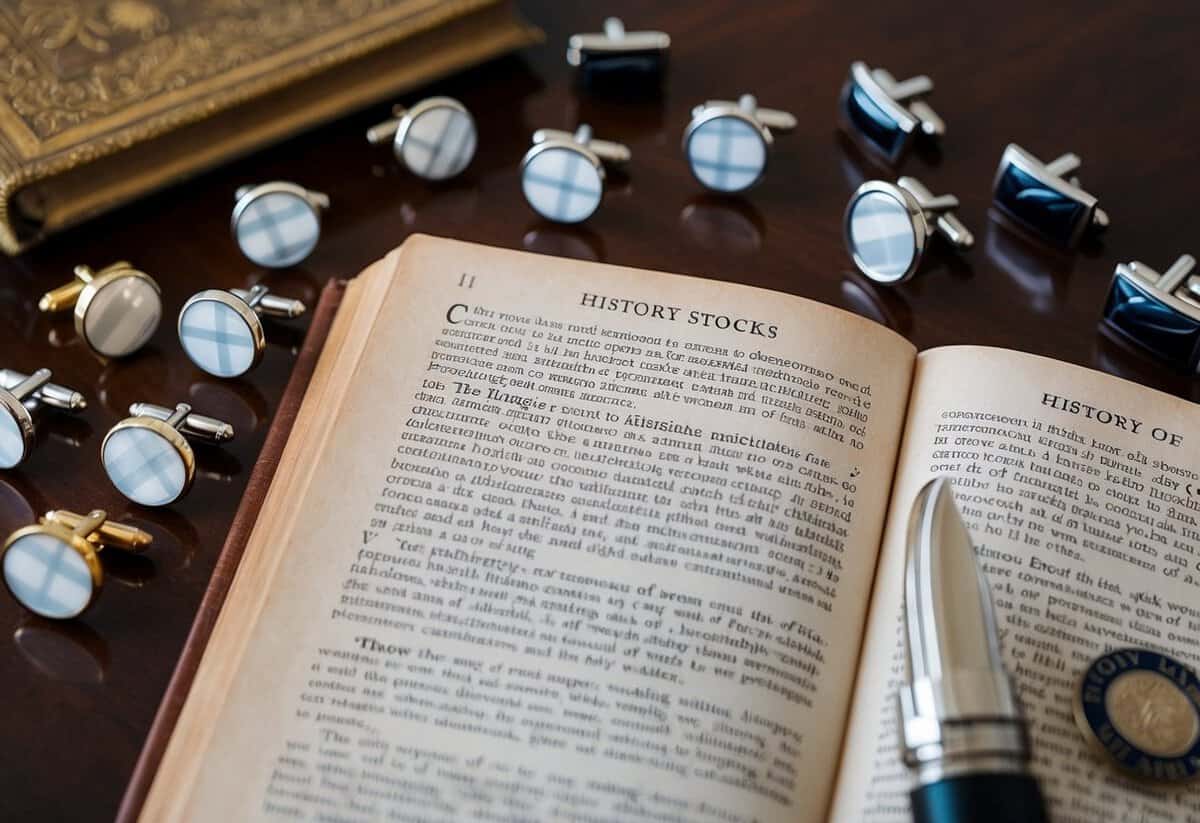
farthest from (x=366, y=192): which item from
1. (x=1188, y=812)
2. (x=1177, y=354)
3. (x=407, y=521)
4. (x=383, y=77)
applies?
(x=1188, y=812)

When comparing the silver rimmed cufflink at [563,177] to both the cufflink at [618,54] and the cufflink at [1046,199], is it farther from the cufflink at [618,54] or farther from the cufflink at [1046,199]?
the cufflink at [1046,199]

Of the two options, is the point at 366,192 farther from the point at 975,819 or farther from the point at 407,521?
the point at 975,819

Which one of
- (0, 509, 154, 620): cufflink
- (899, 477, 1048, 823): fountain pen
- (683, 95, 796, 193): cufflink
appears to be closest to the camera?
(899, 477, 1048, 823): fountain pen

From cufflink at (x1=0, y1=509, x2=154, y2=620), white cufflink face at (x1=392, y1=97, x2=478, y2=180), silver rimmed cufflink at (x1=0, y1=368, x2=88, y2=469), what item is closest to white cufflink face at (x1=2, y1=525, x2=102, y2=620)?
cufflink at (x1=0, y1=509, x2=154, y2=620)

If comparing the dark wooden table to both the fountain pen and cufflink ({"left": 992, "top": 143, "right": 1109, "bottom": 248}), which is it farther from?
the fountain pen

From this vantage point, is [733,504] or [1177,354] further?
[1177,354]

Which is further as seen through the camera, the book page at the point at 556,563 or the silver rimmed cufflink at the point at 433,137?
the silver rimmed cufflink at the point at 433,137

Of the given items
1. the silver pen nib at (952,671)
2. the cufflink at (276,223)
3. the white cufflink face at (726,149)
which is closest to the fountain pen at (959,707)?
the silver pen nib at (952,671)
